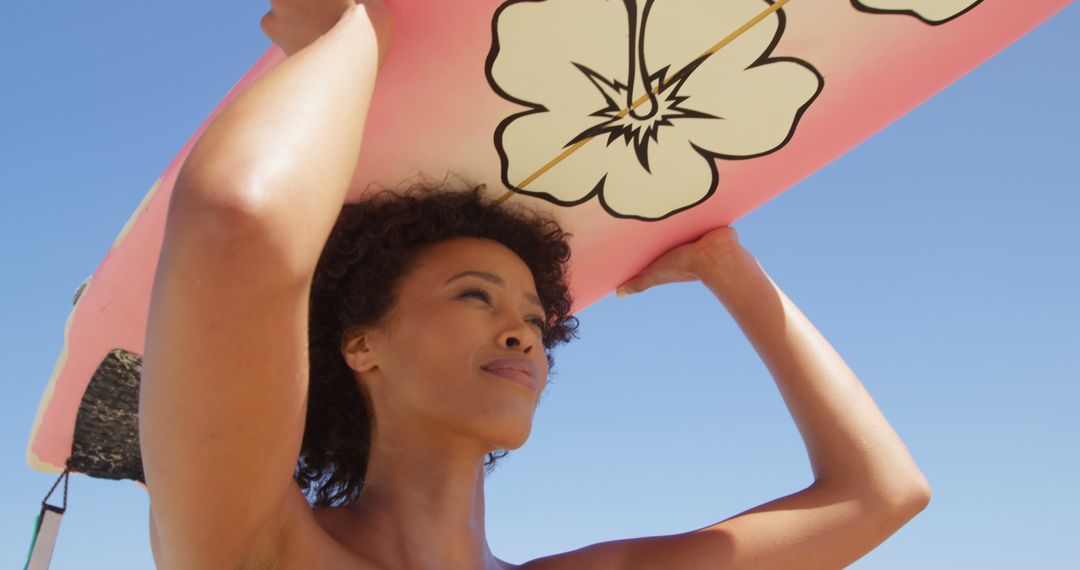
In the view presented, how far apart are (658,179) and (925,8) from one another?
2.04 feet

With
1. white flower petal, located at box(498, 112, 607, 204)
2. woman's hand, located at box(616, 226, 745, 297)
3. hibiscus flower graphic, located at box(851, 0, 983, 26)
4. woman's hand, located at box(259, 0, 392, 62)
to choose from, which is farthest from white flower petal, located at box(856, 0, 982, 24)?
woman's hand, located at box(259, 0, 392, 62)

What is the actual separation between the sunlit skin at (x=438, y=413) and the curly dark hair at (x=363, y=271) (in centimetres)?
9

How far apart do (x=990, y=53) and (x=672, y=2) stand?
691 mm

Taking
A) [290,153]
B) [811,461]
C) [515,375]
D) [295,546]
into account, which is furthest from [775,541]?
[290,153]

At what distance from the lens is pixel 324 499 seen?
2.22 meters

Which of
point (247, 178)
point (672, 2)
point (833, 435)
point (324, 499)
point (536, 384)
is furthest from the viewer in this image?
point (324, 499)

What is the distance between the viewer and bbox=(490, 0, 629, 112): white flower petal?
64.2 inches

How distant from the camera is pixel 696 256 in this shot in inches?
90.7

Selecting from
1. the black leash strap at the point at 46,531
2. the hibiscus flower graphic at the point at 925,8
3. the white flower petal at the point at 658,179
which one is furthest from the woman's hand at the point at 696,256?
the black leash strap at the point at 46,531

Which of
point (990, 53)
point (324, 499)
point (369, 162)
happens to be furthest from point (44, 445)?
point (990, 53)

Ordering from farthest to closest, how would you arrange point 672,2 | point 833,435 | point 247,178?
point 833,435, point 672,2, point 247,178

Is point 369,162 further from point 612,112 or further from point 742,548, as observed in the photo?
point 742,548

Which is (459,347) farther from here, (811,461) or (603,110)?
(811,461)

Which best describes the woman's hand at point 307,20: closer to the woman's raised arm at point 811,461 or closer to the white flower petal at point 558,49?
the white flower petal at point 558,49
